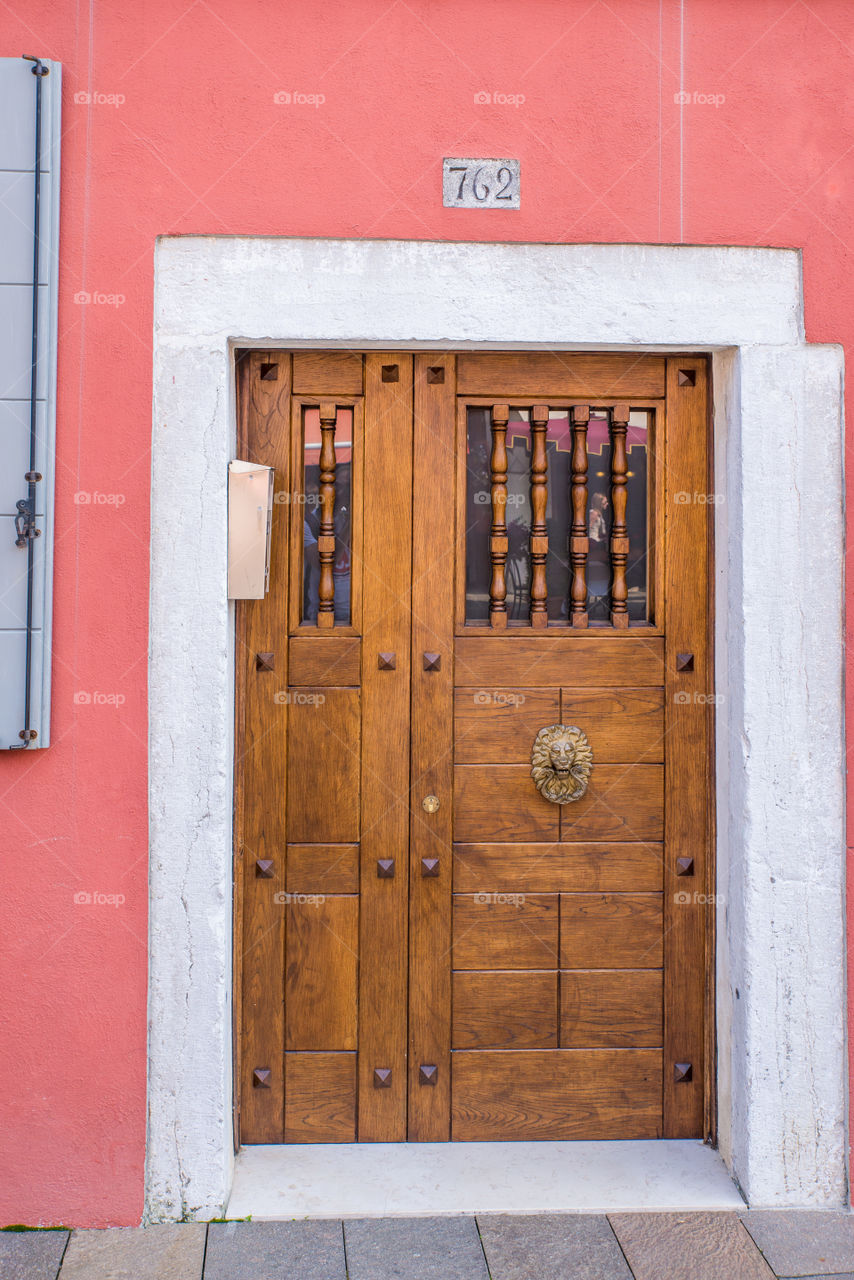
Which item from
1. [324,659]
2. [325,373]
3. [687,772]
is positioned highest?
[325,373]

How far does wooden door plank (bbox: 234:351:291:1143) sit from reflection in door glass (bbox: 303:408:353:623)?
0.23 ft

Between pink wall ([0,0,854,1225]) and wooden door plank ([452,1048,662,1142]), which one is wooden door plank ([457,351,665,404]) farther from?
wooden door plank ([452,1048,662,1142])

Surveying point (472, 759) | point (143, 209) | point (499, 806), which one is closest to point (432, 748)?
point (472, 759)

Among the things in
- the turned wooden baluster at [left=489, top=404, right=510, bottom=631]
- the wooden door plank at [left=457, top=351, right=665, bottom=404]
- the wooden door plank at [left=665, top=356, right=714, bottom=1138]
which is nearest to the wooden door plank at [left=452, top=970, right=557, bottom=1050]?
the wooden door plank at [left=665, top=356, right=714, bottom=1138]

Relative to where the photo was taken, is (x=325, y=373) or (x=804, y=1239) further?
(x=325, y=373)

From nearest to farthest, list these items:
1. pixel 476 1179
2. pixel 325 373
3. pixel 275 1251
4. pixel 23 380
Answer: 1. pixel 275 1251
2. pixel 23 380
3. pixel 476 1179
4. pixel 325 373

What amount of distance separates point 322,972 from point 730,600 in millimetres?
1776

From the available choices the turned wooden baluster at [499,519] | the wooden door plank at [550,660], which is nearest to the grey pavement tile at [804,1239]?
the wooden door plank at [550,660]

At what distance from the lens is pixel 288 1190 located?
2732 mm

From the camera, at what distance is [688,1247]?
2541 mm

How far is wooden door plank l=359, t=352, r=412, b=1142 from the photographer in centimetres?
292

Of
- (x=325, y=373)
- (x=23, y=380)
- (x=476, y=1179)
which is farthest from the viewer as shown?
(x=325, y=373)

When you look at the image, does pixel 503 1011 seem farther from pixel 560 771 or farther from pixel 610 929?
pixel 560 771

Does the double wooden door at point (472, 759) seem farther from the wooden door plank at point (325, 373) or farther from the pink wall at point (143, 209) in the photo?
the pink wall at point (143, 209)
